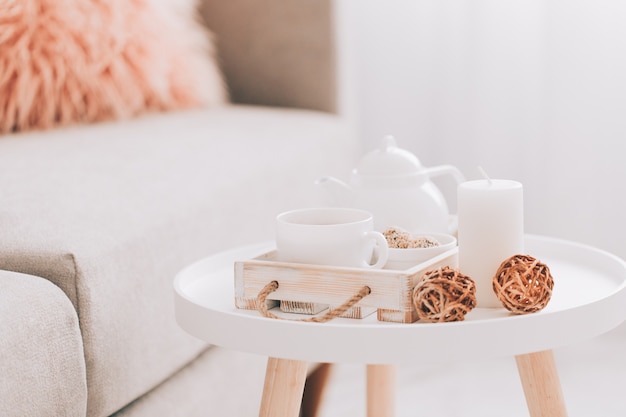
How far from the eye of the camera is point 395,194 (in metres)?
0.92

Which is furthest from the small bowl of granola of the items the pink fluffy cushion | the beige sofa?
the pink fluffy cushion

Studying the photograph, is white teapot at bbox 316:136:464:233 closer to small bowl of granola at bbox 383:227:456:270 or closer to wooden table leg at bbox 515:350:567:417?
small bowl of granola at bbox 383:227:456:270

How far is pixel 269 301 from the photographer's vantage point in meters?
0.79

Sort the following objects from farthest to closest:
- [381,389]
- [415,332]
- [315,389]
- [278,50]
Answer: [278,50] → [315,389] → [381,389] → [415,332]

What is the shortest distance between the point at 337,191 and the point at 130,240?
0.25m

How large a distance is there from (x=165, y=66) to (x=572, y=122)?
0.96 metres

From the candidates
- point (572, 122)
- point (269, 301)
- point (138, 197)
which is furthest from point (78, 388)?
point (572, 122)

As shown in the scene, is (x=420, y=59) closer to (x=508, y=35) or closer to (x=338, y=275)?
(x=508, y=35)

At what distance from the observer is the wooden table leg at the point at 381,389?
1155mm

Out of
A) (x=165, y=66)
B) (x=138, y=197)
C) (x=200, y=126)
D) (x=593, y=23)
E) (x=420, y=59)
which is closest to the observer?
(x=138, y=197)

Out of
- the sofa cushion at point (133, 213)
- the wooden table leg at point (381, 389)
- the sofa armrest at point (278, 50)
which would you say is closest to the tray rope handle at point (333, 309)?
the sofa cushion at point (133, 213)

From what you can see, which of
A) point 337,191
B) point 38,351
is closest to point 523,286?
point 337,191

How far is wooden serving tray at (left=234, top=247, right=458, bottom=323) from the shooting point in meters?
0.73

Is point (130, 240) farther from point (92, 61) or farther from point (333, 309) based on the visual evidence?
point (92, 61)
